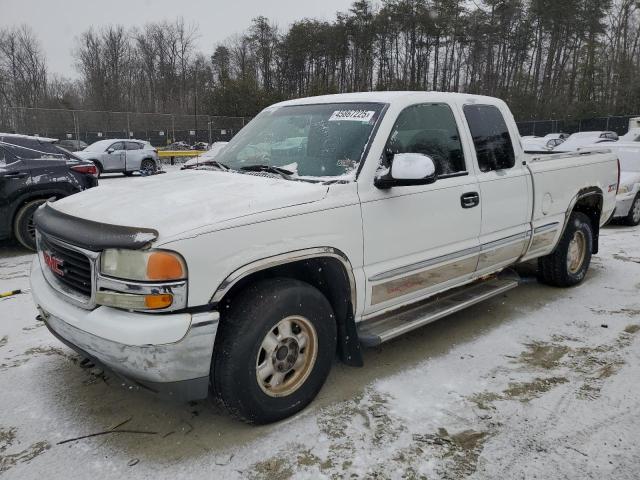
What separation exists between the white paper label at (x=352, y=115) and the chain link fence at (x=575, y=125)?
144 feet

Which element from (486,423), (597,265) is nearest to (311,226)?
(486,423)

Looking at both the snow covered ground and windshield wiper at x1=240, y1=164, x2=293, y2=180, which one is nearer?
the snow covered ground

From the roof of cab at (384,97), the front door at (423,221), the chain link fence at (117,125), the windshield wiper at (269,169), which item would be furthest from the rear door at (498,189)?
the chain link fence at (117,125)

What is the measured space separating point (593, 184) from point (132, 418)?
16.6ft

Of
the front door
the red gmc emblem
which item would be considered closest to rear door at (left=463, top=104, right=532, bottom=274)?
the front door

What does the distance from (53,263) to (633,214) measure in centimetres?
972

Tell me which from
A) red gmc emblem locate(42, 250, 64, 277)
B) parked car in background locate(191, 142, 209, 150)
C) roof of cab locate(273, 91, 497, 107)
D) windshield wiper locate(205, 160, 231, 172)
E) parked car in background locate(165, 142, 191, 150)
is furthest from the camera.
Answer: parked car in background locate(191, 142, 209, 150)

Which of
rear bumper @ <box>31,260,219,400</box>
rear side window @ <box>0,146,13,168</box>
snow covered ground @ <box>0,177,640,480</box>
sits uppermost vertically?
rear side window @ <box>0,146,13,168</box>

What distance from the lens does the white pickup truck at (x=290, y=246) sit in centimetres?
257

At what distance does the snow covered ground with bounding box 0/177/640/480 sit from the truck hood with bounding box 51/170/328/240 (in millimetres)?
1212

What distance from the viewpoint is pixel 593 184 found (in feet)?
18.5

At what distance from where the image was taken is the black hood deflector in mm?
2514

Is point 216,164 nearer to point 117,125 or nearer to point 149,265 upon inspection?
point 149,265

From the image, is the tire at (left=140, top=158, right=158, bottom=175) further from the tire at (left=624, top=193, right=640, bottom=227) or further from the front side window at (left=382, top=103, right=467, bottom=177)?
the front side window at (left=382, top=103, right=467, bottom=177)
